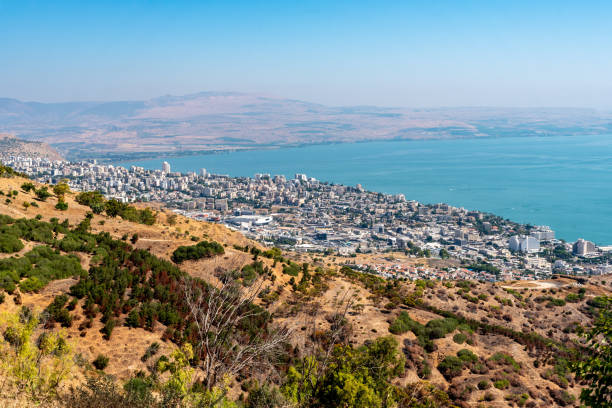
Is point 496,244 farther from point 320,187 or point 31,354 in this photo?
point 31,354

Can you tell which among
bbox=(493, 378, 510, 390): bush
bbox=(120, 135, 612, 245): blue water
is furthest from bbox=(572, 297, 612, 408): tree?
bbox=(120, 135, 612, 245): blue water

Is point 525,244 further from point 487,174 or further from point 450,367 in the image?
point 487,174

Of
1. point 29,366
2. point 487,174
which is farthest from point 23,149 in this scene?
point 29,366

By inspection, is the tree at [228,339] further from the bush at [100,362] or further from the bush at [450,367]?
the bush at [450,367]

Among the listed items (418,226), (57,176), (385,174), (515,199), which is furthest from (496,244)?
(57,176)

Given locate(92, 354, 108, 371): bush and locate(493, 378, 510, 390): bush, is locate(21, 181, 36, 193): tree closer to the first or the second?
locate(92, 354, 108, 371): bush
